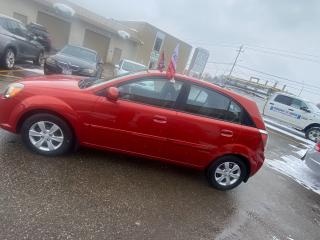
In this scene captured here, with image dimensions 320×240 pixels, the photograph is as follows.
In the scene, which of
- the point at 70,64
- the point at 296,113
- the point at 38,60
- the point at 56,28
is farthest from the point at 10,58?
the point at 56,28

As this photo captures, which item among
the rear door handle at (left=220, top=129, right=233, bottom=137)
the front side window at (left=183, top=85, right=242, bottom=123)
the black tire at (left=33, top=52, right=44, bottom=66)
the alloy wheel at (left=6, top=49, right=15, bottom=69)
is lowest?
the black tire at (left=33, top=52, right=44, bottom=66)

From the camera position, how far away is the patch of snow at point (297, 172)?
678cm

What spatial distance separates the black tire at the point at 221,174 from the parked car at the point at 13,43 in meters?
8.12

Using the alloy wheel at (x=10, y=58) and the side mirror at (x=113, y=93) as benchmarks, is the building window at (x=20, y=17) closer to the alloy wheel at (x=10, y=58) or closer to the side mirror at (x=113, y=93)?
the alloy wheel at (x=10, y=58)

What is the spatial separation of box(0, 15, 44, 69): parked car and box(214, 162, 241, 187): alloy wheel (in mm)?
8206

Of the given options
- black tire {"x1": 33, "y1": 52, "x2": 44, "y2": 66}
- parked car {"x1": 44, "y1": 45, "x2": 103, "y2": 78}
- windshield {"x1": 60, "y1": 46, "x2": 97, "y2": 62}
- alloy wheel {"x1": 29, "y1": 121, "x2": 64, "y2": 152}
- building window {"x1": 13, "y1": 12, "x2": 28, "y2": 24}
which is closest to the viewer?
alloy wheel {"x1": 29, "y1": 121, "x2": 64, "y2": 152}

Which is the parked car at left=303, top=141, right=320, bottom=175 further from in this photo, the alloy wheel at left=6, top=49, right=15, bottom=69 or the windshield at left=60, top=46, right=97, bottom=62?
the alloy wheel at left=6, top=49, right=15, bottom=69

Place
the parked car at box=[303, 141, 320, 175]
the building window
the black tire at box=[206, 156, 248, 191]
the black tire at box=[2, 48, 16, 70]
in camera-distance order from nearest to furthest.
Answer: the black tire at box=[206, 156, 248, 191] → the parked car at box=[303, 141, 320, 175] → the black tire at box=[2, 48, 16, 70] → the building window

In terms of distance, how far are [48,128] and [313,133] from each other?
44.2 ft

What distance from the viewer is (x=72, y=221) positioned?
314 cm

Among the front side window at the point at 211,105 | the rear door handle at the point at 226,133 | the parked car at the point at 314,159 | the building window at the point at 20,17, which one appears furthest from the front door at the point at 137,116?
the building window at the point at 20,17

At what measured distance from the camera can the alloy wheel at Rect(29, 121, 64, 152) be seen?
13.8 ft

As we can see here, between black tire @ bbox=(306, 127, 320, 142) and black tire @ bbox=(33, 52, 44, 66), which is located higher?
black tire @ bbox=(306, 127, 320, 142)

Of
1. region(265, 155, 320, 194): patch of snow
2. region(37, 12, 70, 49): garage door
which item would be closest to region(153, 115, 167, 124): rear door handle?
region(265, 155, 320, 194): patch of snow
